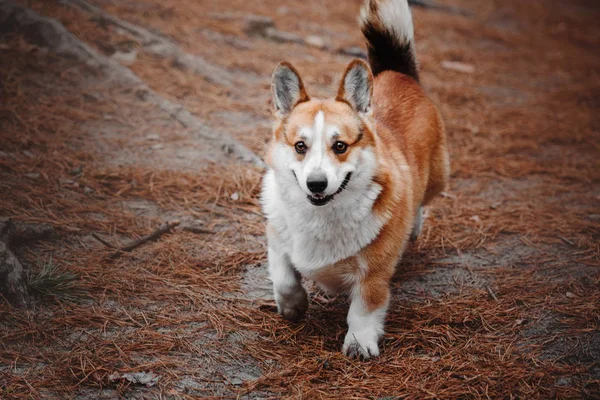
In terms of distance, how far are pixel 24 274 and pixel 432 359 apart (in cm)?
205

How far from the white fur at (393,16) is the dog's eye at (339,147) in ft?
3.98

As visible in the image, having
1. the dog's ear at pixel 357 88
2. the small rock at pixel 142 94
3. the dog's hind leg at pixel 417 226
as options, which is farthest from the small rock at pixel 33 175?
the dog's hind leg at pixel 417 226

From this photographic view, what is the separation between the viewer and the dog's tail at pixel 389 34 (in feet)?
11.3

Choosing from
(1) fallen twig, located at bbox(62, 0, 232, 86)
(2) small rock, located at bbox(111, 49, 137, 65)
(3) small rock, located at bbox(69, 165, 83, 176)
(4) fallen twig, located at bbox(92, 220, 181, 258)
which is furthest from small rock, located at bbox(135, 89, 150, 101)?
(4) fallen twig, located at bbox(92, 220, 181, 258)

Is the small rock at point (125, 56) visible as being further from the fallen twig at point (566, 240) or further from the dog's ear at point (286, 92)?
the fallen twig at point (566, 240)

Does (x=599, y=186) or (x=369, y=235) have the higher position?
(x=369, y=235)

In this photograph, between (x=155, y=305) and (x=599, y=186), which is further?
(x=599, y=186)

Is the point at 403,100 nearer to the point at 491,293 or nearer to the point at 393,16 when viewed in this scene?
the point at 393,16

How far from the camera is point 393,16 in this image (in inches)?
136

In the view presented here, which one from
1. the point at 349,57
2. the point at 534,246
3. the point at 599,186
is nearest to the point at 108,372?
the point at 534,246

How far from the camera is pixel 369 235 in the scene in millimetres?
2705

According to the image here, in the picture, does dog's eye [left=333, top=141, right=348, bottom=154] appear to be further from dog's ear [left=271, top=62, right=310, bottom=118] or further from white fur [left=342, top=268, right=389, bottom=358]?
white fur [left=342, top=268, right=389, bottom=358]

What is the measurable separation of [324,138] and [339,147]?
3.5 inches

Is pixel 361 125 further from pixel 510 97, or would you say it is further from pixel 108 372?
pixel 510 97
